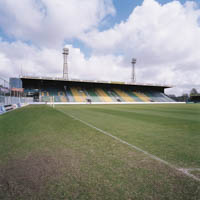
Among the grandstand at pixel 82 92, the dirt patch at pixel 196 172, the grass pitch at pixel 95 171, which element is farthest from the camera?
the grandstand at pixel 82 92

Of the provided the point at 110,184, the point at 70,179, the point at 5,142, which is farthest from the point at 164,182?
the point at 5,142

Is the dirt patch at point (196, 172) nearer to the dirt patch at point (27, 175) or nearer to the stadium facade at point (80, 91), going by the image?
the dirt patch at point (27, 175)

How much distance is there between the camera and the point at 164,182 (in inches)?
83.0

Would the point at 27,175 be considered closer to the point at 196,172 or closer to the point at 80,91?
the point at 196,172

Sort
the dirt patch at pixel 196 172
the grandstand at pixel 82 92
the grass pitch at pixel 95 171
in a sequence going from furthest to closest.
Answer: the grandstand at pixel 82 92, the dirt patch at pixel 196 172, the grass pitch at pixel 95 171

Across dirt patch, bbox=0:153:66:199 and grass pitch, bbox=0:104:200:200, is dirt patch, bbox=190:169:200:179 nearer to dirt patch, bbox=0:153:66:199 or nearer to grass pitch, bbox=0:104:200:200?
grass pitch, bbox=0:104:200:200

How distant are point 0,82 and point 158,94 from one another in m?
57.4

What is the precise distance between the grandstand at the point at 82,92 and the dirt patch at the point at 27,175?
1504 inches

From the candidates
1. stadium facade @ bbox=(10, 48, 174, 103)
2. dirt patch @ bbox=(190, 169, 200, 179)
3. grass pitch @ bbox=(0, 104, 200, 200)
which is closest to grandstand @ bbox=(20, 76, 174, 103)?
stadium facade @ bbox=(10, 48, 174, 103)

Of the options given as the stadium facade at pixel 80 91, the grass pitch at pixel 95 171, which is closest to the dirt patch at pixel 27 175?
the grass pitch at pixel 95 171

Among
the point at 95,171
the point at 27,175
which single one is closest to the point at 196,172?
the point at 95,171

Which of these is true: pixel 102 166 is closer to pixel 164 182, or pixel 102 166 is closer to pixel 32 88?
pixel 164 182

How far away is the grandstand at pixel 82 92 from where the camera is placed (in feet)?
138

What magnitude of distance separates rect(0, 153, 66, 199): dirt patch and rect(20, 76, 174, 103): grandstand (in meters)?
38.2
